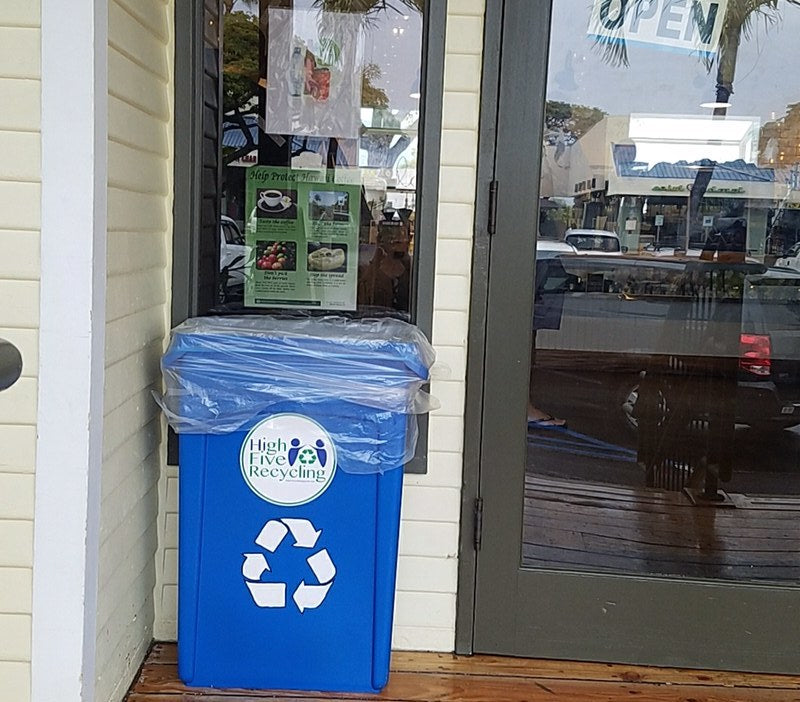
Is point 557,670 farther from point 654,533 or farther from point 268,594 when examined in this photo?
point 268,594

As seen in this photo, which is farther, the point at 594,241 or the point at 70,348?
the point at 594,241

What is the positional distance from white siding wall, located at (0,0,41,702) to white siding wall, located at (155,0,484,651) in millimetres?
643

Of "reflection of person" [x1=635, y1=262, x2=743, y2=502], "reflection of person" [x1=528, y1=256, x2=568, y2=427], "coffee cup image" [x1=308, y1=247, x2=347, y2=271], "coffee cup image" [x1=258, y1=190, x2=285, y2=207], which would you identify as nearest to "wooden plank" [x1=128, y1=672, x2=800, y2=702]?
"reflection of person" [x1=635, y1=262, x2=743, y2=502]

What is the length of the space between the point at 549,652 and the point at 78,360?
162 centimetres

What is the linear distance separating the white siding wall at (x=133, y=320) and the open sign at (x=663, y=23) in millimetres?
1236

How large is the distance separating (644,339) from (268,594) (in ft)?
4.22

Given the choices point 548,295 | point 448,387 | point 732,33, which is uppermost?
point 732,33

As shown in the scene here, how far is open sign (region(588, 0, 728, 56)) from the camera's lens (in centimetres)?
261

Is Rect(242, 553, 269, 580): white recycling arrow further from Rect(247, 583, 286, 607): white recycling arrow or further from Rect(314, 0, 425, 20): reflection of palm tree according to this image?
Rect(314, 0, 425, 20): reflection of palm tree

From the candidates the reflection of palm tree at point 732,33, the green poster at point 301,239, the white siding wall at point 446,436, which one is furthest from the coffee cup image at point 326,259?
the reflection of palm tree at point 732,33

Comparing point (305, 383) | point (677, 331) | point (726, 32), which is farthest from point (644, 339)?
point (305, 383)

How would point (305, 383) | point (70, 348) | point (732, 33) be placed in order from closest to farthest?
point (70, 348) < point (305, 383) < point (732, 33)

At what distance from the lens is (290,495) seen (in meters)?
2.47

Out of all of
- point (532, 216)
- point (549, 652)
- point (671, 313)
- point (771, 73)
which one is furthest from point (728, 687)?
point (771, 73)
